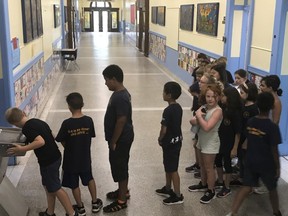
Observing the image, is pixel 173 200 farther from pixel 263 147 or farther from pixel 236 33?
pixel 236 33

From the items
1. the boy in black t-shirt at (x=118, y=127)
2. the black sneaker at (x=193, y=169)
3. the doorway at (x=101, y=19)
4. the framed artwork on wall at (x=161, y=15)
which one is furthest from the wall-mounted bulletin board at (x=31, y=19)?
the doorway at (x=101, y=19)

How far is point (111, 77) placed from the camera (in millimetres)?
3070

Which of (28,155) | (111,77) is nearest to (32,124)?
(111,77)

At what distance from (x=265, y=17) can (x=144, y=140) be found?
2.43 meters

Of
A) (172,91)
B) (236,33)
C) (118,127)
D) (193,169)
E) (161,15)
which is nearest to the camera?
(118,127)

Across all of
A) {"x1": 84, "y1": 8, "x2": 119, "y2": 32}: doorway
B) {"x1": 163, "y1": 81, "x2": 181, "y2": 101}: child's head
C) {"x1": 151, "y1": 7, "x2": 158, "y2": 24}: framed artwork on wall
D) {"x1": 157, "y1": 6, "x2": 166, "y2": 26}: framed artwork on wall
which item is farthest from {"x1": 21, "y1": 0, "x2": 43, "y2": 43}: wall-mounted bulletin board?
{"x1": 84, "y1": 8, "x2": 119, "y2": 32}: doorway

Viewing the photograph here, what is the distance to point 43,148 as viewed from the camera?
9.37ft

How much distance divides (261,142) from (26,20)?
3880 millimetres

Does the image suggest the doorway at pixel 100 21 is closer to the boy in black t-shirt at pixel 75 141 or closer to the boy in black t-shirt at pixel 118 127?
the boy in black t-shirt at pixel 118 127

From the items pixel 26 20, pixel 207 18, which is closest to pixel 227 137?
pixel 26 20

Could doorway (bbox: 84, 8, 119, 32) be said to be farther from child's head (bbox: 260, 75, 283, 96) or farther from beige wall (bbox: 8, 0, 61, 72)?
child's head (bbox: 260, 75, 283, 96)

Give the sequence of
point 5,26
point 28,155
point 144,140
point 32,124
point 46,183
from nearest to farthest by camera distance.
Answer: point 32,124
point 46,183
point 5,26
point 28,155
point 144,140

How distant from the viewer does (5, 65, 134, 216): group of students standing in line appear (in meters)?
2.85

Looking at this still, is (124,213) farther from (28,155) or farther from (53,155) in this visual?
(28,155)
